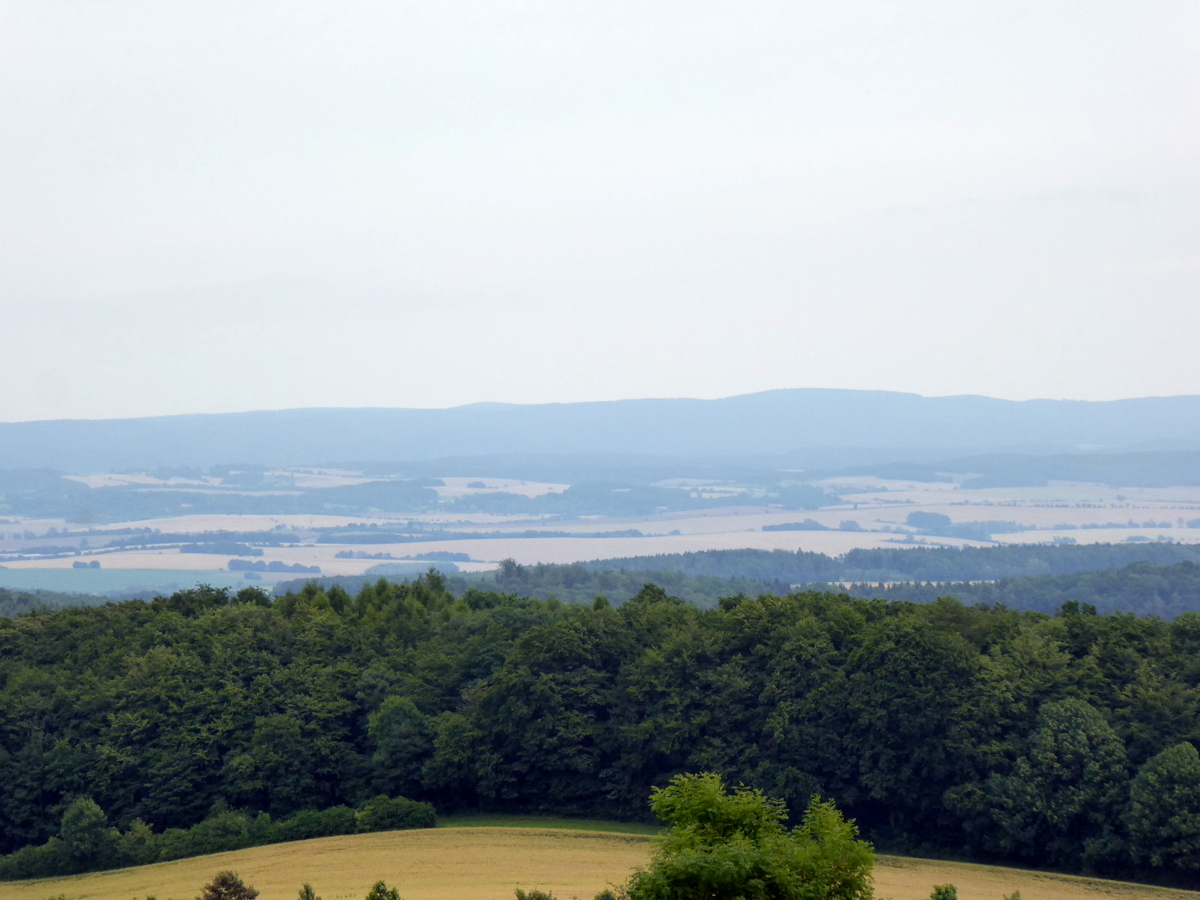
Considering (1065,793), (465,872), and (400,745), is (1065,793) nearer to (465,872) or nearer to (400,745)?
(465,872)

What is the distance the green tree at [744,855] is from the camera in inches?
818

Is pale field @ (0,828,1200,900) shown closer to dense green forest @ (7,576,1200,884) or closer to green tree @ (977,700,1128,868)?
green tree @ (977,700,1128,868)

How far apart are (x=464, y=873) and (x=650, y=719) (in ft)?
37.0

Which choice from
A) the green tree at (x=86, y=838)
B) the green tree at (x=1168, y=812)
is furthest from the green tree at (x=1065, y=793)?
the green tree at (x=86, y=838)

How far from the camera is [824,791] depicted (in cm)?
4462


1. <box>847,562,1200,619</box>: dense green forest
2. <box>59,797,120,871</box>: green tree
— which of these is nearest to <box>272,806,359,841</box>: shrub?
<box>59,797,120,871</box>: green tree

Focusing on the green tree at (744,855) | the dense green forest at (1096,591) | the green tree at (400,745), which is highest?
the green tree at (744,855)

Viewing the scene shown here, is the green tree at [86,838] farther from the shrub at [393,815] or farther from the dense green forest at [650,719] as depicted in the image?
the shrub at [393,815]

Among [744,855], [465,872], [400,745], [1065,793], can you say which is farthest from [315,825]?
[744,855]

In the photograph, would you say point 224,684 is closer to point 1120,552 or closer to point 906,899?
point 906,899

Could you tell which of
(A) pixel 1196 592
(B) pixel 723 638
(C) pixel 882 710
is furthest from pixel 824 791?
(A) pixel 1196 592

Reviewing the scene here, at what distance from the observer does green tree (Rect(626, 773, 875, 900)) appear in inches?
818

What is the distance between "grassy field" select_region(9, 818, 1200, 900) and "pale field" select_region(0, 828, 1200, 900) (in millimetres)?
34

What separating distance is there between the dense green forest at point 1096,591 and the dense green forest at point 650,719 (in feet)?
249
